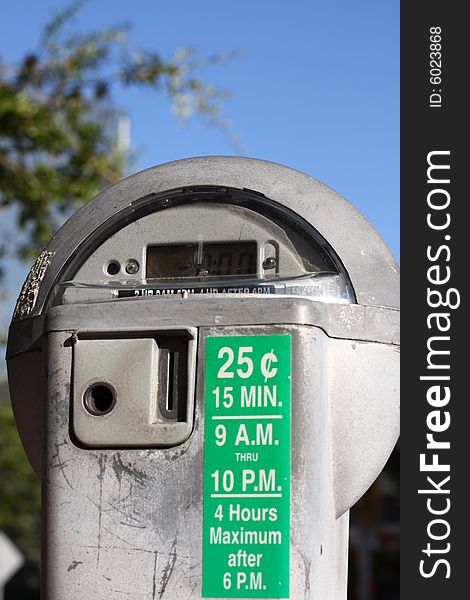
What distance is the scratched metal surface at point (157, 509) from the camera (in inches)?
79.6

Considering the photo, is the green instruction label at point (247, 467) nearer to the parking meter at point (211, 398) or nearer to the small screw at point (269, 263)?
the parking meter at point (211, 398)

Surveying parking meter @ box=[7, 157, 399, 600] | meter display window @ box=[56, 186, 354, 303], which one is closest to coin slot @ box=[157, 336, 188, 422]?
parking meter @ box=[7, 157, 399, 600]

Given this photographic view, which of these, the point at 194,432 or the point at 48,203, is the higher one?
the point at 48,203

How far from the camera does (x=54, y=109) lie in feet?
19.5

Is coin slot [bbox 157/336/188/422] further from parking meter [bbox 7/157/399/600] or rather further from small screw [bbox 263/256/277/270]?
small screw [bbox 263/256/277/270]

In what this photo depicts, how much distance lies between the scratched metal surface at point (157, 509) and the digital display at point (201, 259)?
0.57 feet

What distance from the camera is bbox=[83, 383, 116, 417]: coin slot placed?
2.12 m

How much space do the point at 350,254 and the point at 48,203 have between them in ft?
12.2

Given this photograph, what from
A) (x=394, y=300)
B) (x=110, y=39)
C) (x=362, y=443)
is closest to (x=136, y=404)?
(x=362, y=443)

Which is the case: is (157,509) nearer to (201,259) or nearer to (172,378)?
(172,378)

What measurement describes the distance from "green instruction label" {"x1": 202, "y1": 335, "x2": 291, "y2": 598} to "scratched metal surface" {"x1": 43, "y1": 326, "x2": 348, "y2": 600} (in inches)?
0.7

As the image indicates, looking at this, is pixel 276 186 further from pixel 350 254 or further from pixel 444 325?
pixel 444 325

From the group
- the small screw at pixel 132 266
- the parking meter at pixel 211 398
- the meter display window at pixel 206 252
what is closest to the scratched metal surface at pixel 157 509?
the parking meter at pixel 211 398

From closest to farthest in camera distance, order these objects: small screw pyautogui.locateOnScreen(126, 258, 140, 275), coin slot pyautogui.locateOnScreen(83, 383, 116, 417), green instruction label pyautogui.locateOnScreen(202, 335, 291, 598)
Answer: green instruction label pyautogui.locateOnScreen(202, 335, 291, 598) → coin slot pyautogui.locateOnScreen(83, 383, 116, 417) → small screw pyautogui.locateOnScreen(126, 258, 140, 275)
